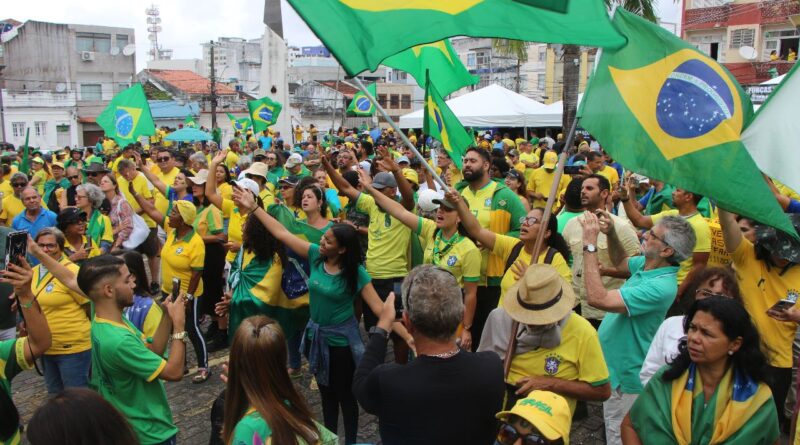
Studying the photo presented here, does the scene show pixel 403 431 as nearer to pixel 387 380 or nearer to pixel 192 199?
pixel 387 380

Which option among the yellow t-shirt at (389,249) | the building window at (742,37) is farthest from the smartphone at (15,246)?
the building window at (742,37)

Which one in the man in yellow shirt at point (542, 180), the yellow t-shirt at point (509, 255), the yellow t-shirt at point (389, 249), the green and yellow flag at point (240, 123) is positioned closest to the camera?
the yellow t-shirt at point (509, 255)

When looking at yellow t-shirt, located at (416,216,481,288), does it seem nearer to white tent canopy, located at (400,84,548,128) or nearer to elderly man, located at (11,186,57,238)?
elderly man, located at (11,186,57,238)

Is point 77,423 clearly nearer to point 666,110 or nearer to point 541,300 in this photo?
point 541,300

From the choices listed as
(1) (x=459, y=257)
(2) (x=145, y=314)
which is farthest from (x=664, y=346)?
(2) (x=145, y=314)

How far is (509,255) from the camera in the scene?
4680 millimetres

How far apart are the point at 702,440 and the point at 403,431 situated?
1.20 meters

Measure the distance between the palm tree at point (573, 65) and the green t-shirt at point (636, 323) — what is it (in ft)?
46.0

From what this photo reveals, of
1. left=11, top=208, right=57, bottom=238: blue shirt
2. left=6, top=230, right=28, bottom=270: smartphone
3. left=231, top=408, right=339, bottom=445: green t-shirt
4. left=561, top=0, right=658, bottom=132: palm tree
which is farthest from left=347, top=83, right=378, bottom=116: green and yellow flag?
left=231, top=408, right=339, bottom=445: green t-shirt

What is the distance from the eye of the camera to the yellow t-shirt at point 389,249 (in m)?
6.18

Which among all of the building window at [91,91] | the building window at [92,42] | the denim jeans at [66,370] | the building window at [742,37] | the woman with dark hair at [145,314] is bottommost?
the denim jeans at [66,370]

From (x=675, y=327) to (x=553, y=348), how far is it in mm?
636

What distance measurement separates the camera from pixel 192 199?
24.7 feet

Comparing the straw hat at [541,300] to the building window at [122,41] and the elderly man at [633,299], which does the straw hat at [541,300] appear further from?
the building window at [122,41]
